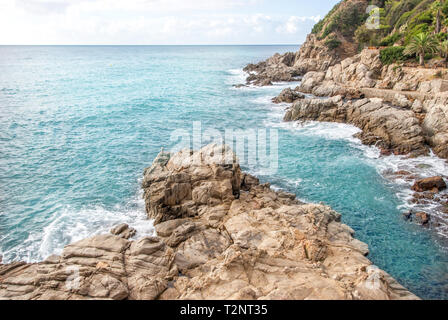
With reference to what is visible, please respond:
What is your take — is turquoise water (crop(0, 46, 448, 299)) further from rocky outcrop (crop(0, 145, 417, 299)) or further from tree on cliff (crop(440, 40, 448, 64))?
tree on cliff (crop(440, 40, 448, 64))

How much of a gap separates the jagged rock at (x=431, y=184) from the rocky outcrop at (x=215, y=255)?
9.69 m

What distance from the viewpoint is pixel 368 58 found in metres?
57.0

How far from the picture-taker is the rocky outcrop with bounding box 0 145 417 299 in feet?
41.5

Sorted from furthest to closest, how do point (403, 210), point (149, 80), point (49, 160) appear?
point (149, 80) < point (49, 160) < point (403, 210)

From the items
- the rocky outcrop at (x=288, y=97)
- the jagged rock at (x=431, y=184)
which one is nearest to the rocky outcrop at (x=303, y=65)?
the rocky outcrop at (x=288, y=97)

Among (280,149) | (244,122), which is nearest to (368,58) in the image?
(244,122)

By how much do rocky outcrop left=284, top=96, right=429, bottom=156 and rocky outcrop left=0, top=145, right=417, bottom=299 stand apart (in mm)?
17486

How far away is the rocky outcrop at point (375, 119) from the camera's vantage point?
108ft

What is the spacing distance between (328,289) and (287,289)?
5.64 feet

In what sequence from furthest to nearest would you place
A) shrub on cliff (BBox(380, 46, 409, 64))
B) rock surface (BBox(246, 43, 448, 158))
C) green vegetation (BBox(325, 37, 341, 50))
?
green vegetation (BBox(325, 37, 341, 50)) → shrub on cliff (BBox(380, 46, 409, 64)) → rock surface (BBox(246, 43, 448, 158))

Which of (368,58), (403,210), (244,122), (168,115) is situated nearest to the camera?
(403,210)

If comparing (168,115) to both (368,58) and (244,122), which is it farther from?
(368,58)

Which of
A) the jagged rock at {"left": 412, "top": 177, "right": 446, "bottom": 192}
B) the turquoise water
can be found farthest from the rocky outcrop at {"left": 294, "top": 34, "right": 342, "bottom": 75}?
the jagged rock at {"left": 412, "top": 177, "right": 446, "bottom": 192}

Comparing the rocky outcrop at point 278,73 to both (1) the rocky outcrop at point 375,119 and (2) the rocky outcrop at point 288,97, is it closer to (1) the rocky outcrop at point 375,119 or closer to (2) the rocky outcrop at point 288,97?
(2) the rocky outcrop at point 288,97
